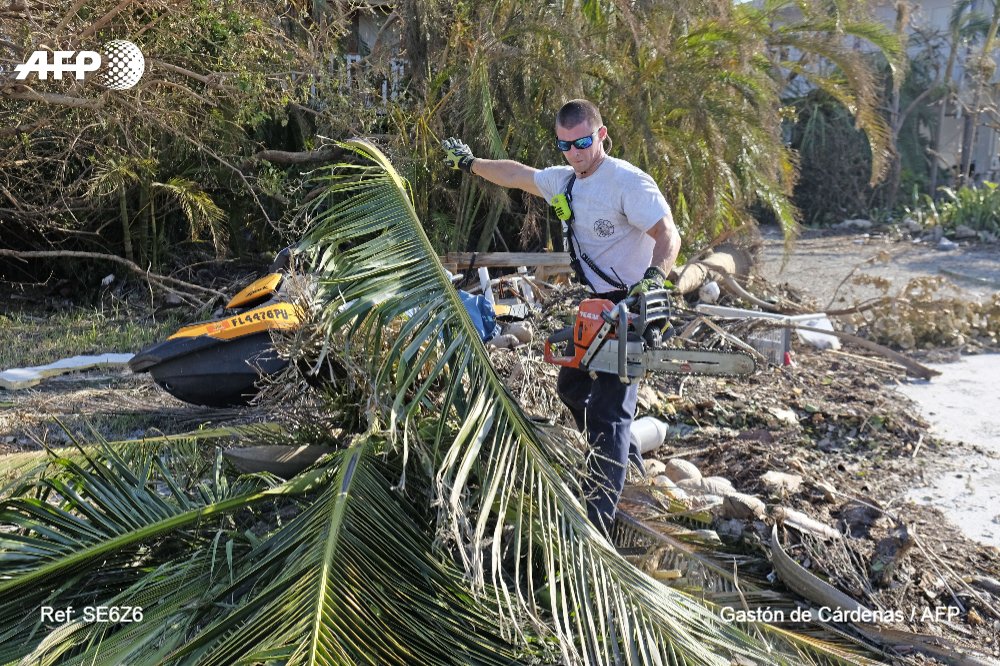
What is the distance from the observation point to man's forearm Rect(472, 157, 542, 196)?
4660 millimetres

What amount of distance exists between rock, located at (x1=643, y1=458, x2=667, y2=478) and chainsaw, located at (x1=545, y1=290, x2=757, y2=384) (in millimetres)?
1028

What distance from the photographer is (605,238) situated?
422 cm

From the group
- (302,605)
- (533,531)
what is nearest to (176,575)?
(302,605)

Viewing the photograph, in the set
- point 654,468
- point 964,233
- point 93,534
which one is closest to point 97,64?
point 93,534

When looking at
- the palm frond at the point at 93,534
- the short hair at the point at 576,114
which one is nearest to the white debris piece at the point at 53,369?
the palm frond at the point at 93,534

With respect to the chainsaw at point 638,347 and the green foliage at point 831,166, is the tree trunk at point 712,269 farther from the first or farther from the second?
the green foliage at point 831,166

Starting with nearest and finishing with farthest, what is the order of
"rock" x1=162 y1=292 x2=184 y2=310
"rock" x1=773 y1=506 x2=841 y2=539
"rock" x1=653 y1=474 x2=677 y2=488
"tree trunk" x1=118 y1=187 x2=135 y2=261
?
"rock" x1=773 y1=506 x2=841 y2=539 < "rock" x1=653 y1=474 x2=677 y2=488 < "rock" x1=162 y1=292 x2=184 y2=310 < "tree trunk" x1=118 y1=187 x2=135 y2=261

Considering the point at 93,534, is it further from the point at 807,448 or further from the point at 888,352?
the point at 888,352

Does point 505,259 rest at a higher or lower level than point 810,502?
higher

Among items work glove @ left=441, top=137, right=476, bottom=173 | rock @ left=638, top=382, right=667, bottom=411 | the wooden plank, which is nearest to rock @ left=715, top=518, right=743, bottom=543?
rock @ left=638, top=382, right=667, bottom=411

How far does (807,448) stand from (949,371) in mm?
2628

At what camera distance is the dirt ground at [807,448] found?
372 centimetres

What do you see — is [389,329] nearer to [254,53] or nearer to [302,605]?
[302,605]

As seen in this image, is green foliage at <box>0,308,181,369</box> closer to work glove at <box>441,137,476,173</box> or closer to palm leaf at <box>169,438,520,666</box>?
work glove at <box>441,137,476,173</box>
